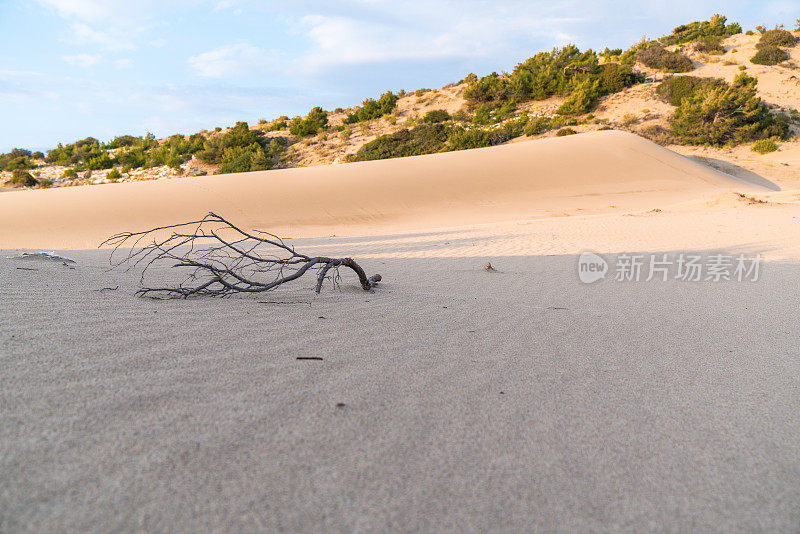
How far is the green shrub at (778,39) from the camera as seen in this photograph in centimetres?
2662

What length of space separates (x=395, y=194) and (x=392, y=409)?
11633mm

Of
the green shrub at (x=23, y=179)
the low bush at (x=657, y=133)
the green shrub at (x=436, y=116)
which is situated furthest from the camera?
the green shrub at (x=436, y=116)

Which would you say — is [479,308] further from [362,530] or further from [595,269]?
[595,269]

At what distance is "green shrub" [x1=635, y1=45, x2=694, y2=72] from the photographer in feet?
83.0

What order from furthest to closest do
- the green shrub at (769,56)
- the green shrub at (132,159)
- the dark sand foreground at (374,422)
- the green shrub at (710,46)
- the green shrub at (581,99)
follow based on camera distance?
the green shrub at (710,46) → the green shrub at (769,56) → the green shrub at (132,159) → the green shrub at (581,99) → the dark sand foreground at (374,422)

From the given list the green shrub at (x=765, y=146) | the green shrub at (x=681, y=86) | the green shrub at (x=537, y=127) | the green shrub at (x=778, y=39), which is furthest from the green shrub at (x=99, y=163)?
the green shrub at (x=778, y=39)

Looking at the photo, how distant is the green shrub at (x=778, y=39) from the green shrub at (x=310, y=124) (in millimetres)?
29582

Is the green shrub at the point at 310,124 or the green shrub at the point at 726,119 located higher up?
the green shrub at the point at 310,124

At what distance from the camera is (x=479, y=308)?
9.07ft

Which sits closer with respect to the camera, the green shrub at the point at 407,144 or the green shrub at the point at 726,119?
the green shrub at the point at 726,119

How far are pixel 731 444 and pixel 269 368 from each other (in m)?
1.61

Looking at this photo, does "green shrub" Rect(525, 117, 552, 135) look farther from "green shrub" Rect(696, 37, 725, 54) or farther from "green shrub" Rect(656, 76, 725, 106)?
"green shrub" Rect(696, 37, 725, 54)

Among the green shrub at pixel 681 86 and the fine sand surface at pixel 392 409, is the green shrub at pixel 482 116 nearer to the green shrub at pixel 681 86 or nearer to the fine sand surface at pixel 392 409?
the green shrub at pixel 681 86

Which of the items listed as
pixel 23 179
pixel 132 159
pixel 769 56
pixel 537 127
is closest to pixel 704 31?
pixel 769 56
